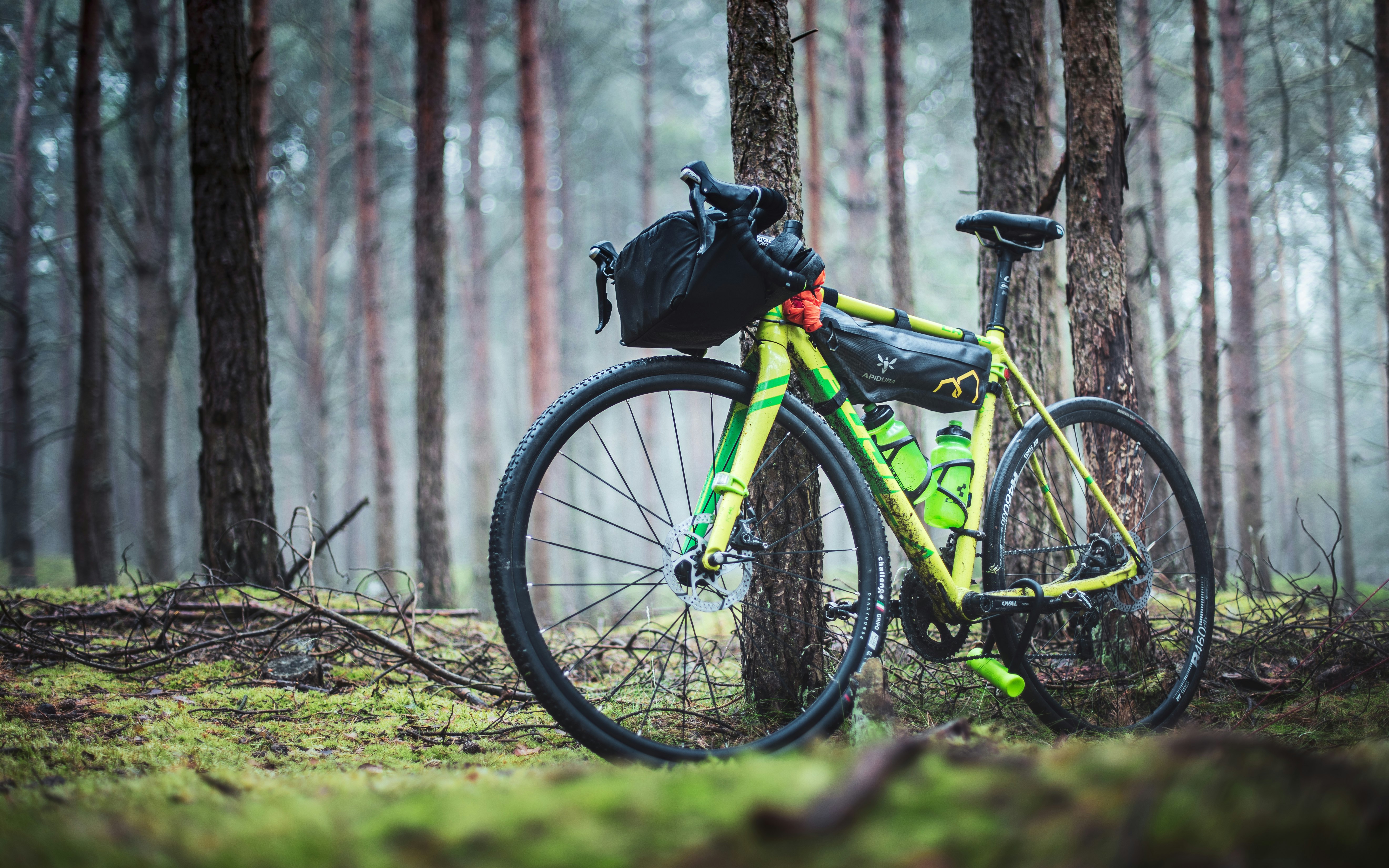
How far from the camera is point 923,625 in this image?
8.11 ft

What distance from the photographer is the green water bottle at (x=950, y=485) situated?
2.51 meters

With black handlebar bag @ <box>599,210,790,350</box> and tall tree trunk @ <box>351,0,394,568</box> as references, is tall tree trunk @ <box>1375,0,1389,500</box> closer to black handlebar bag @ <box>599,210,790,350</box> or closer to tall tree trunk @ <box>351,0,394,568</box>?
black handlebar bag @ <box>599,210,790,350</box>

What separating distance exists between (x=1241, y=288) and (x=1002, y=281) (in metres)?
7.76

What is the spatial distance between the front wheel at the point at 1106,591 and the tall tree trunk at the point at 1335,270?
855cm

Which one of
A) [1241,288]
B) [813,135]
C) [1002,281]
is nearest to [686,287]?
[1002,281]

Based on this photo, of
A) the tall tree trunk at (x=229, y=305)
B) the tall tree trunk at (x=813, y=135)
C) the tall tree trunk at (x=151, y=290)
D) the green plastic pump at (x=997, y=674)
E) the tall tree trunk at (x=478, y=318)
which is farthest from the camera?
the tall tree trunk at (x=813, y=135)

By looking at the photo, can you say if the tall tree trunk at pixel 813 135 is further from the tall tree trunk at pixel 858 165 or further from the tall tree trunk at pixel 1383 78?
the tall tree trunk at pixel 1383 78

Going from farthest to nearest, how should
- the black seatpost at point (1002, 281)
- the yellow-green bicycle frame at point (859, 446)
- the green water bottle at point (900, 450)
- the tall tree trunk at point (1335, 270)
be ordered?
the tall tree trunk at point (1335, 270) → the black seatpost at point (1002, 281) → the green water bottle at point (900, 450) → the yellow-green bicycle frame at point (859, 446)

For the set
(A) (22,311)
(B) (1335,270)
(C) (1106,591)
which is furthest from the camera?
(B) (1335,270)

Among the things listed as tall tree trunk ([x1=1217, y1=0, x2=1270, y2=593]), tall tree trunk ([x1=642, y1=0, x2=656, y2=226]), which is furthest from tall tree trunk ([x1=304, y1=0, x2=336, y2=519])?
tall tree trunk ([x1=1217, y1=0, x2=1270, y2=593])

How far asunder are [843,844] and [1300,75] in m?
16.5

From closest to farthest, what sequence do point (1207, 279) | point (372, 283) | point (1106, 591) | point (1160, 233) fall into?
point (1106, 591), point (1207, 279), point (1160, 233), point (372, 283)

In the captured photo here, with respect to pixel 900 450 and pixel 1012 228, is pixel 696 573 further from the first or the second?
pixel 1012 228

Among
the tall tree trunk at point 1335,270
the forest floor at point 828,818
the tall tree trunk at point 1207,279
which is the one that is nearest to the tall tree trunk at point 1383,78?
the tall tree trunk at point 1207,279
